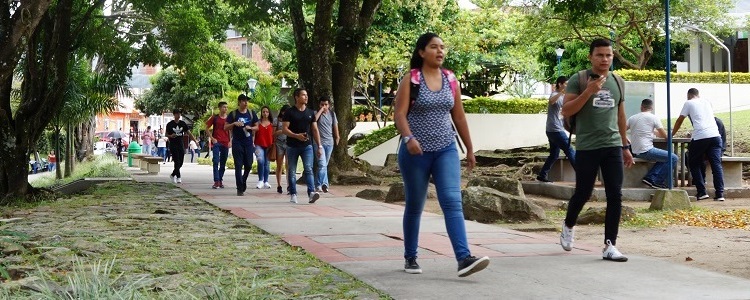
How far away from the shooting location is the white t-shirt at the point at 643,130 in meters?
14.6

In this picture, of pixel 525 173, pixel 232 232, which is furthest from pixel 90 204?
pixel 525 173

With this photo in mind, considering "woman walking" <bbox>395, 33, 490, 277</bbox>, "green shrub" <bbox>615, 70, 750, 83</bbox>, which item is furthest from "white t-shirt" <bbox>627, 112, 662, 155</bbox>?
"green shrub" <bbox>615, 70, 750, 83</bbox>

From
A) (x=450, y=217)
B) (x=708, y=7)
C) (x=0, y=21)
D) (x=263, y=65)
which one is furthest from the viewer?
(x=263, y=65)

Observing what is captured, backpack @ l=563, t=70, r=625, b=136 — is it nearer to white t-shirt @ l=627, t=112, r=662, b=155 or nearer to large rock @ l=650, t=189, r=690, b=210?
large rock @ l=650, t=189, r=690, b=210

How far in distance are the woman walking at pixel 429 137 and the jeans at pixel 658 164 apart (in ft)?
27.3

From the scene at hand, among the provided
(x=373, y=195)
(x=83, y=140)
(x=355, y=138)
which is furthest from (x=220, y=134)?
(x=83, y=140)

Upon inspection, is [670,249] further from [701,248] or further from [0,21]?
[0,21]

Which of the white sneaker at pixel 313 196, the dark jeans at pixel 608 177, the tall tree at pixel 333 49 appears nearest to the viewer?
the dark jeans at pixel 608 177

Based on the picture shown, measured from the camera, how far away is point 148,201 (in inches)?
554

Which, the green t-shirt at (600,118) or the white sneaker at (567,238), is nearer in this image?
the green t-shirt at (600,118)

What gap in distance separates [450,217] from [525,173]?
1496cm

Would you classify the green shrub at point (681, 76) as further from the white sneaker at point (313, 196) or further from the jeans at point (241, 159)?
the white sneaker at point (313, 196)

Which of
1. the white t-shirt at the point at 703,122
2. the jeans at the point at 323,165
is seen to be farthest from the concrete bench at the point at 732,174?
the jeans at the point at 323,165

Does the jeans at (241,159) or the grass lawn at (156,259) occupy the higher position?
the jeans at (241,159)
